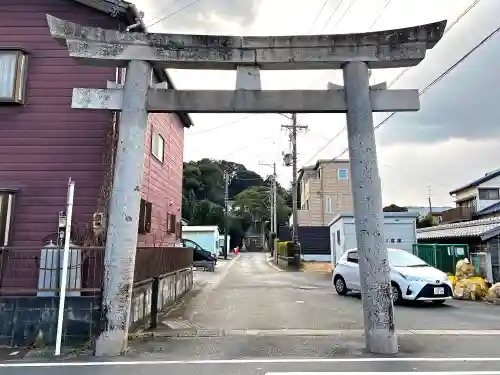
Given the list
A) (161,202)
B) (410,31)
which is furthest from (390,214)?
(410,31)

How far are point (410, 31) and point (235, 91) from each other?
10.2 feet

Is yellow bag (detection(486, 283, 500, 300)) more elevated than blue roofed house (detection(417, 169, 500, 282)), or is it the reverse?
blue roofed house (detection(417, 169, 500, 282))

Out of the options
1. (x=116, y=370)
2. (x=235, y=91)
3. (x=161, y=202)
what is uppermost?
(x=235, y=91)

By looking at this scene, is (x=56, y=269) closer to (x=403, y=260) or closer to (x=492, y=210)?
(x=403, y=260)

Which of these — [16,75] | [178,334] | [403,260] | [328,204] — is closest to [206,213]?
[328,204]

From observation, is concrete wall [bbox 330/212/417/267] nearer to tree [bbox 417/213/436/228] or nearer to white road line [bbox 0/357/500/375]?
white road line [bbox 0/357/500/375]

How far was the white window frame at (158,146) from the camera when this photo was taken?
→ 1097 cm

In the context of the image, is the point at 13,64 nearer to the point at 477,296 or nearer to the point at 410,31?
the point at 410,31

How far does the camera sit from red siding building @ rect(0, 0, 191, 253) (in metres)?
8.41

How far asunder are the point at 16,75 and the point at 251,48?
17.8 ft

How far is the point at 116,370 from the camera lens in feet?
17.5

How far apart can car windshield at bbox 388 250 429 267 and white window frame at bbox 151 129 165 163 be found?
7.58 metres

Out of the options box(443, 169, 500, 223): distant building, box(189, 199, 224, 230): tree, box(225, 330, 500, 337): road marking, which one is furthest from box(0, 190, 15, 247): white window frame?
box(189, 199, 224, 230): tree

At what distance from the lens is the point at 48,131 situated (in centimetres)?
875
